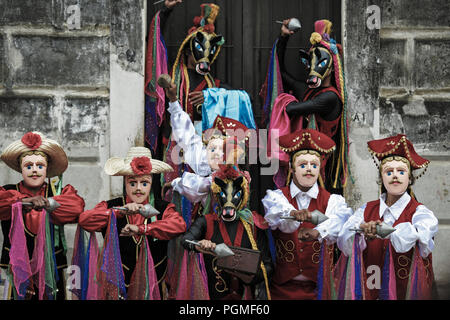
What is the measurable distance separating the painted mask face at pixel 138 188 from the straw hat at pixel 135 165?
5 centimetres

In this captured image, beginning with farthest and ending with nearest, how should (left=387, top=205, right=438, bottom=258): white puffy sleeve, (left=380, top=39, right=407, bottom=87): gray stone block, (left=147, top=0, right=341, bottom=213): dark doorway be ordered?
(left=147, top=0, right=341, bottom=213): dark doorway → (left=380, top=39, right=407, bottom=87): gray stone block → (left=387, top=205, right=438, bottom=258): white puffy sleeve

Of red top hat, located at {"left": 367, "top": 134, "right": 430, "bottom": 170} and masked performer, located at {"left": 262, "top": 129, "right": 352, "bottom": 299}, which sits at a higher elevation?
red top hat, located at {"left": 367, "top": 134, "right": 430, "bottom": 170}

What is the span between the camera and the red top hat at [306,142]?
6609mm

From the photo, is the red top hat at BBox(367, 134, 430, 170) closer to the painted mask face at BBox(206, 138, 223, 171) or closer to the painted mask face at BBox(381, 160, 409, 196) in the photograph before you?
the painted mask face at BBox(381, 160, 409, 196)

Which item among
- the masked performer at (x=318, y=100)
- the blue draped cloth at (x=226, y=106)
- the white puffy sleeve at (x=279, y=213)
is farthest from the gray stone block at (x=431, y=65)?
the white puffy sleeve at (x=279, y=213)

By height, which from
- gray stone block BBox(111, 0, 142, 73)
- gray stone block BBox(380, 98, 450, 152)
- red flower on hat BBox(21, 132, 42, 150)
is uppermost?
gray stone block BBox(111, 0, 142, 73)

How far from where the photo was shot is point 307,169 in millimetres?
6566

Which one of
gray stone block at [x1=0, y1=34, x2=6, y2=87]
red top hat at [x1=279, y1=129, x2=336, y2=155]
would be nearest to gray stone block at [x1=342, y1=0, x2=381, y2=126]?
red top hat at [x1=279, y1=129, x2=336, y2=155]

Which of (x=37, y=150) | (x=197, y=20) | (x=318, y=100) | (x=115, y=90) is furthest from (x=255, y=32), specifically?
(x=37, y=150)

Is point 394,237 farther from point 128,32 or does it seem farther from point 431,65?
point 128,32

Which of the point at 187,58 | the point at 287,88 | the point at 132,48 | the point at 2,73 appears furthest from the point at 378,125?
the point at 2,73

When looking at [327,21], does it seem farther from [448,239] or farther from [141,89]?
[448,239]

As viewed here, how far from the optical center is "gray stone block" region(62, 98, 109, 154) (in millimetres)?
7652

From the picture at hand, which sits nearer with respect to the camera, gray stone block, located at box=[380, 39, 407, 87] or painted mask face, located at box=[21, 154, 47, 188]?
painted mask face, located at box=[21, 154, 47, 188]
